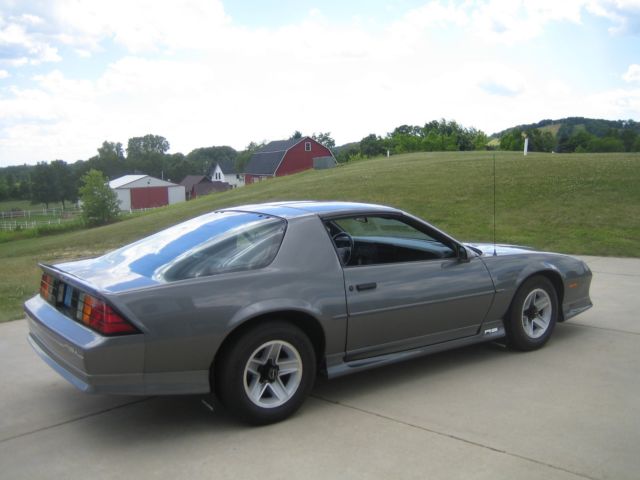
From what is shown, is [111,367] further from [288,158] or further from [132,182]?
[132,182]

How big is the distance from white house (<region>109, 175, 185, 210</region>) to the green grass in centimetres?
6944

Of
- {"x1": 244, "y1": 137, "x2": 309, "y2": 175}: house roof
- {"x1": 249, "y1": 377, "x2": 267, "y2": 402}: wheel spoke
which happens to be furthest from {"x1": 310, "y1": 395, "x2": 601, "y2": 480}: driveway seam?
{"x1": 244, "y1": 137, "x2": 309, "y2": 175}: house roof

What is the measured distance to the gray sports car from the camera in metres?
3.47

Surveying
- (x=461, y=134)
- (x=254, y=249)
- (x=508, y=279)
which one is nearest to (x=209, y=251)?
(x=254, y=249)

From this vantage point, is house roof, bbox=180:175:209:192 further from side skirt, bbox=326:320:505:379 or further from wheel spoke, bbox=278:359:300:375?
wheel spoke, bbox=278:359:300:375

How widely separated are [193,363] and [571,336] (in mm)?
3813

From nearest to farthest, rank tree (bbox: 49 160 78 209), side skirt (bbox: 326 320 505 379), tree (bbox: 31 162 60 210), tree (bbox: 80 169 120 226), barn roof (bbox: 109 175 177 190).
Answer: side skirt (bbox: 326 320 505 379)
tree (bbox: 80 169 120 226)
barn roof (bbox: 109 175 177 190)
tree (bbox: 31 162 60 210)
tree (bbox: 49 160 78 209)

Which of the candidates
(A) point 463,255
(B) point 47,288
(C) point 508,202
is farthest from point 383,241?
(C) point 508,202

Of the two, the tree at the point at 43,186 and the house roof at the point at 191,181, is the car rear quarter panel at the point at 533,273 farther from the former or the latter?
the tree at the point at 43,186

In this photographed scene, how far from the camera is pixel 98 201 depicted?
2184 inches

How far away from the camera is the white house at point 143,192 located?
298ft

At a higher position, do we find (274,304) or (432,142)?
(432,142)

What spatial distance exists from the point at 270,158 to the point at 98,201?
23.3 metres

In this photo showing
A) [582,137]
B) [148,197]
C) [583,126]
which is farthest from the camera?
[148,197]
